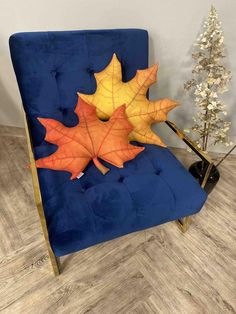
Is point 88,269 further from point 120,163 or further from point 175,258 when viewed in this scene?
point 120,163

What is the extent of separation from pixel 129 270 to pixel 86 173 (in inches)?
A: 19.3

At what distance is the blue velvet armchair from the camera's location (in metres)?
0.82

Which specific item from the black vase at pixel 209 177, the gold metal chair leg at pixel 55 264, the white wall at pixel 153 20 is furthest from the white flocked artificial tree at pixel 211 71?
the gold metal chair leg at pixel 55 264

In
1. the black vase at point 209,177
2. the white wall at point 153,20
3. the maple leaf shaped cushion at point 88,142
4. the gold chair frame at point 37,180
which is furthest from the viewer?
the black vase at point 209,177

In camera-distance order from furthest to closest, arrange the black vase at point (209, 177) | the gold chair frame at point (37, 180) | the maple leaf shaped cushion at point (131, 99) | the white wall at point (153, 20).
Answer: the black vase at point (209, 177) → the white wall at point (153, 20) → the maple leaf shaped cushion at point (131, 99) → the gold chair frame at point (37, 180)

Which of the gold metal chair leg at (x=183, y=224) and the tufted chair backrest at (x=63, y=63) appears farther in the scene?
the gold metal chair leg at (x=183, y=224)

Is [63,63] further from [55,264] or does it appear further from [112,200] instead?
[55,264]

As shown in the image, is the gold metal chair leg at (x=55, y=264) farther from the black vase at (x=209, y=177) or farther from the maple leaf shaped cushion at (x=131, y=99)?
the black vase at (x=209, y=177)

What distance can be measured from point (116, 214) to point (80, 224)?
12cm

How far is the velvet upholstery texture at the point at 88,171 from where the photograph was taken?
0.83 metres

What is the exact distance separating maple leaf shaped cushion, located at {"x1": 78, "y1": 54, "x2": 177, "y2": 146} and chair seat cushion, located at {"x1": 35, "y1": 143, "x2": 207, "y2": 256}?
16 centimetres

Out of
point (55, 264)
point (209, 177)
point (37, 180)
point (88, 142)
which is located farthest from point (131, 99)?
point (55, 264)

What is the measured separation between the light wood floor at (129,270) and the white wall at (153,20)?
30.2 inches

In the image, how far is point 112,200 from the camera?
0.86 meters
